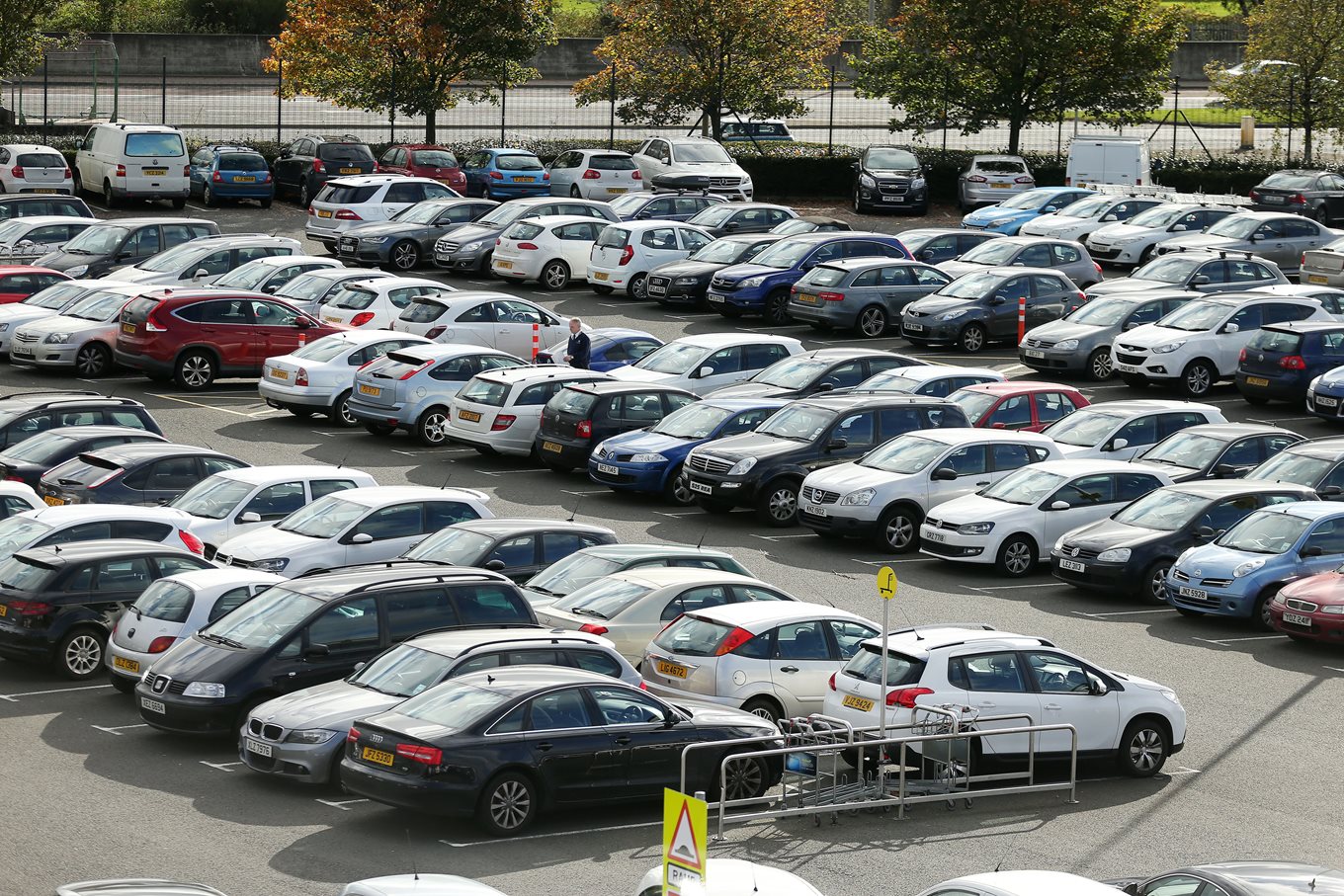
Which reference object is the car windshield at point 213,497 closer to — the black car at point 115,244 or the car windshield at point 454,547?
the car windshield at point 454,547

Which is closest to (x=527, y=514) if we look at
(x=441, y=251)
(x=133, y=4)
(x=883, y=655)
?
(x=883, y=655)

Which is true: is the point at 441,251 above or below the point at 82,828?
above

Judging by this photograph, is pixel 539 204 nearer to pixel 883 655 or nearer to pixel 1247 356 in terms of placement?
pixel 1247 356

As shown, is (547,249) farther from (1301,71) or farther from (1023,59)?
(1301,71)

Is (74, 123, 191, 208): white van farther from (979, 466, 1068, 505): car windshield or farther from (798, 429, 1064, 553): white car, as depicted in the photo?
(979, 466, 1068, 505): car windshield

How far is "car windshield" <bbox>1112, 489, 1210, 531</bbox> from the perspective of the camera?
2398 cm

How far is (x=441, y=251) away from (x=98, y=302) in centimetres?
921

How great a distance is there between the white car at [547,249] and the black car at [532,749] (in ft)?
80.9

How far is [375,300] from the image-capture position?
34062 millimetres

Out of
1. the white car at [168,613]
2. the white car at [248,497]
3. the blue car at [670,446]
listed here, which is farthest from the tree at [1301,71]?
the white car at [168,613]

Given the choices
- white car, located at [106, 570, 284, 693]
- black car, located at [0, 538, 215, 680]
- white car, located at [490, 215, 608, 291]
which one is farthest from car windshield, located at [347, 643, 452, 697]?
white car, located at [490, 215, 608, 291]

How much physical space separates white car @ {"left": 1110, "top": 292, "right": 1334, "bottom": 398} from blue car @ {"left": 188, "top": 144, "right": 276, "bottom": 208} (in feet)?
73.6

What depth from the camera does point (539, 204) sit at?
41438mm

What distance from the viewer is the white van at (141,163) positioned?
45500 mm
